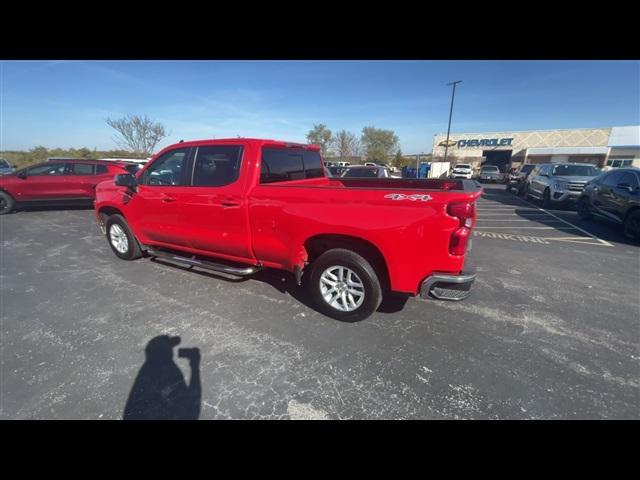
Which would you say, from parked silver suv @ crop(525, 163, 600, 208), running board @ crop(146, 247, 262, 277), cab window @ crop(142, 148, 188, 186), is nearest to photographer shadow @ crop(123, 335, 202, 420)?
running board @ crop(146, 247, 262, 277)

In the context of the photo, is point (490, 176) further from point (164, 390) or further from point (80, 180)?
point (164, 390)

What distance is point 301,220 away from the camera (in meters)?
3.06

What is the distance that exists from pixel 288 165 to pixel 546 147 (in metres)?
51.2

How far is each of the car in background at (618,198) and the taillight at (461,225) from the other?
7410 mm

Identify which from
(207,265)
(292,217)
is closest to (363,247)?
(292,217)

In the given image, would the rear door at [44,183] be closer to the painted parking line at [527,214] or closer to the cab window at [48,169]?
the cab window at [48,169]

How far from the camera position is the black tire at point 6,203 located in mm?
9055

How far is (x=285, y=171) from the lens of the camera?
153 inches

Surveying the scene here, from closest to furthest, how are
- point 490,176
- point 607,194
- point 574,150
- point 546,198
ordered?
point 607,194 → point 546,198 → point 490,176 → point 574,150

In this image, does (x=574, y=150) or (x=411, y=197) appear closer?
(x=411, y=197)

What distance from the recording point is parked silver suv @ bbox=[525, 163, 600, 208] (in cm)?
1028
